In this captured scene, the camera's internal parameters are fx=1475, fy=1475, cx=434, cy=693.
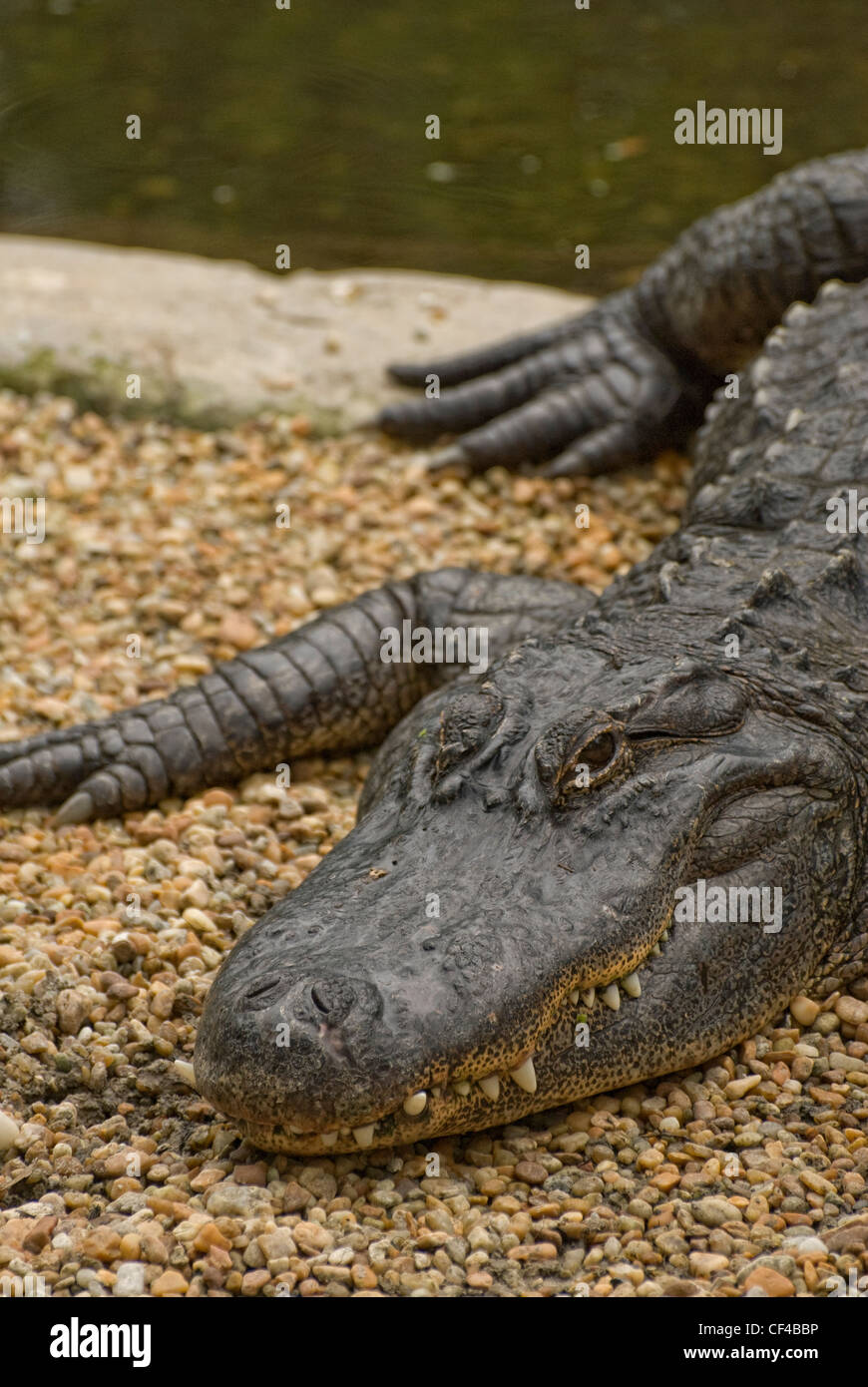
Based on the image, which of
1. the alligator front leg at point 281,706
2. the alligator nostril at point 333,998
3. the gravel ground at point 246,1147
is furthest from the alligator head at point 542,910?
the alligator front leg at point 281,706

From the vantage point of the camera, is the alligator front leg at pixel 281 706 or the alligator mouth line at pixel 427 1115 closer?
the alligator mouth line at pixel 427 1115

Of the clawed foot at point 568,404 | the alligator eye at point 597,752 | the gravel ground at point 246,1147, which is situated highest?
the clawed foot at point 568,404

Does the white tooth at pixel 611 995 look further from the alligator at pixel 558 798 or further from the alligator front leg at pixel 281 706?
the alligator front leg at pixel 281 706

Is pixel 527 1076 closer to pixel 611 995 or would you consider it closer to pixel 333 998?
pixel 611 995

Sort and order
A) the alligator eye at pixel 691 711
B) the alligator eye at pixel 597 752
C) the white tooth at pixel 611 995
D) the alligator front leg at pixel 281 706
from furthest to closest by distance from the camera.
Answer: the alligator front leg at pixel 281 706, the alligator eye at pixel 691 711, the alligator eye at pixel 597 752, the white tooth at pixel 611 995

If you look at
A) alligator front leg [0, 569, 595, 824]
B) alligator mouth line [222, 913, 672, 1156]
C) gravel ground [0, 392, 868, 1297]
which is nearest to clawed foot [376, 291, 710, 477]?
alligator front leg [0, 569, 595, 824]

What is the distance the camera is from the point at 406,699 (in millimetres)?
4684

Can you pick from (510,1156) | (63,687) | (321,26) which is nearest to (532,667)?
(510,1156)

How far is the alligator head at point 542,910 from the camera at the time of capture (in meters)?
2.65

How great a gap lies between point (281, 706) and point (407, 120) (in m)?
8.60

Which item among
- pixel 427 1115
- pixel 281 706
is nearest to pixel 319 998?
pixel 427 1115

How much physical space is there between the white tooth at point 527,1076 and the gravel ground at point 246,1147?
7.1 inches

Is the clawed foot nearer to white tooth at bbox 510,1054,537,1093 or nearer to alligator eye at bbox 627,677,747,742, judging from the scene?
alligator eye at bbox 627,677,747,742

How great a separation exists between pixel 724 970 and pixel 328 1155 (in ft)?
3.03
